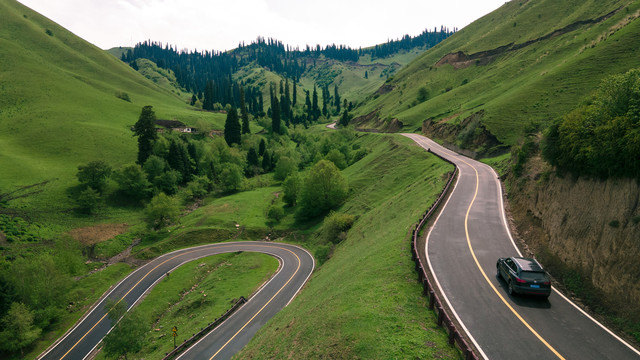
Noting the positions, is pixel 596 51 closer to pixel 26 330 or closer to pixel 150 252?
pixel 150 252

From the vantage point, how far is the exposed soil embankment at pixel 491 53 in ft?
272

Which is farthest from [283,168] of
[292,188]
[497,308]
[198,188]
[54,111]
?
[497,308]

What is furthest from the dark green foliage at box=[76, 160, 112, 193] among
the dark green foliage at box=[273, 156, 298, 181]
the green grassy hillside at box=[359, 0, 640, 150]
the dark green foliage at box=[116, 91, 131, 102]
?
the green grassy hillside at box=[359, 0, 640, 150]

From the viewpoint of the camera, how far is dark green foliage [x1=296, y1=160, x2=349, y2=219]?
6319 cm

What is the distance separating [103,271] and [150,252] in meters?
7.80

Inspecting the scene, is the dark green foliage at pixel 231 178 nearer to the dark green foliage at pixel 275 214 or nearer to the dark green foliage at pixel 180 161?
the dark green foliage at pixel 180 161

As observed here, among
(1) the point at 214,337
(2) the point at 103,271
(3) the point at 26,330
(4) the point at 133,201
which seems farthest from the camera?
(4) the point at 133,201

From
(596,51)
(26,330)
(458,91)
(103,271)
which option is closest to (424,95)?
(458,91)

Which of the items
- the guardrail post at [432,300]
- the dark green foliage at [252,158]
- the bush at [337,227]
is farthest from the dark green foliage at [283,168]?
the guardrail post at [432,300]

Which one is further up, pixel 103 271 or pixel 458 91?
pixel 458 91

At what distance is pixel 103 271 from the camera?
48.1 m

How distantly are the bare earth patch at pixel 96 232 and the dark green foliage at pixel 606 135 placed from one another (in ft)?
246

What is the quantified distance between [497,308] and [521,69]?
92968 mm

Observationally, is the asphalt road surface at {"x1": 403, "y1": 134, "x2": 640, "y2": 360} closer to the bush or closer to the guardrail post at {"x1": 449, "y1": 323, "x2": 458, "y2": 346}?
the guardrail post at {"x1": 449, "y1": 323, "x2": 458, "y2": 346}
